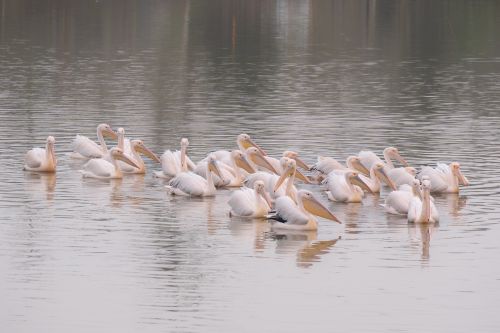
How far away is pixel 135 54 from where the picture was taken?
150 ft

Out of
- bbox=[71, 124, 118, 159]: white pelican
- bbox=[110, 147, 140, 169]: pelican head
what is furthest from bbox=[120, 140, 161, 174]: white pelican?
bbox=[71, 124, 118, 159]: white pelican

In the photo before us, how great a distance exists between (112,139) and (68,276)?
10.8 meters

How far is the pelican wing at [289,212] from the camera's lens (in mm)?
17594

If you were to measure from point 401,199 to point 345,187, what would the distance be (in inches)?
43.9

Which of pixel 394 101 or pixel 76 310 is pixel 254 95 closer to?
pixel 394 101

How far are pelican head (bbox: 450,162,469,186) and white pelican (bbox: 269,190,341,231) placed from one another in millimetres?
2792

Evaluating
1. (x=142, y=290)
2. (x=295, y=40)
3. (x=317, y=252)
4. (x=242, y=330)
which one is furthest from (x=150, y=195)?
(x=295, y=40)

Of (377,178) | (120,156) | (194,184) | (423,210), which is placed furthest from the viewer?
(120,156)

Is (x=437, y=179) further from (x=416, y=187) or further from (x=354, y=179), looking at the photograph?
(x=416, y=187)

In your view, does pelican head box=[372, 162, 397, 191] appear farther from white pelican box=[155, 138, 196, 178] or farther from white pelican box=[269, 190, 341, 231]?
white pelican box=[155, 138, 196, 178]

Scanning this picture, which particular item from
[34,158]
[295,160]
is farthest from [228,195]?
[34,158]

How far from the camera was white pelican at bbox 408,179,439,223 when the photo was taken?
58.5 feet

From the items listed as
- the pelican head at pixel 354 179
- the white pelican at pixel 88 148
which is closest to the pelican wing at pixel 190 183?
the pelican head at pixel 354 179

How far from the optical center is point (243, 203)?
60.1 feet
